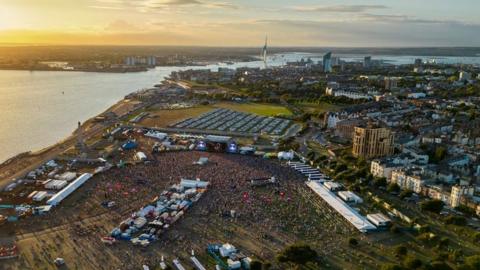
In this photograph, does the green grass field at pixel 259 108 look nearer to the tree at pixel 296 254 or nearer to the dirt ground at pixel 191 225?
the dirt ground at pixel 191 225

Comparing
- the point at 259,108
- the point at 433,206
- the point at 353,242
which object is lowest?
the point at 353,242

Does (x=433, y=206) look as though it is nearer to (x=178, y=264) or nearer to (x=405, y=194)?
(x=405, y=194)

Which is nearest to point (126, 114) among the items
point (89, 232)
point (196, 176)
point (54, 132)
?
point (54, 132)

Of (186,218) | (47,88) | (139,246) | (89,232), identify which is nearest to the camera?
(139,246)

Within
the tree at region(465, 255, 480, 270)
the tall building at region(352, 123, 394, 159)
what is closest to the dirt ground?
the tree at region(465, 255, 480, 270)

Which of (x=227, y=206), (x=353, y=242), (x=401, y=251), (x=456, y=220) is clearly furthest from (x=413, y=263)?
(x=227, y=206)

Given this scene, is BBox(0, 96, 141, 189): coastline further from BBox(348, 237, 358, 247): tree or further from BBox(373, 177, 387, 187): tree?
BBox(373, 177, 387, 187): tree

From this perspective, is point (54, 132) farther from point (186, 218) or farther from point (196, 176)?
point (186, 218)
